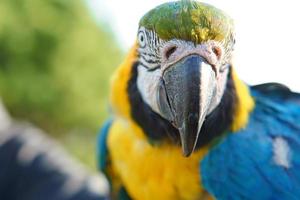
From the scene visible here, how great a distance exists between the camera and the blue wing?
141 centimetres

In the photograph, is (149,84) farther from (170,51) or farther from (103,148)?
(103,148)

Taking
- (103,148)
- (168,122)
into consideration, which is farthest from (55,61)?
(168,122)

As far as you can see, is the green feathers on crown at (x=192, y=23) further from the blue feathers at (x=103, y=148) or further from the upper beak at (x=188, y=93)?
the blue feathers at (x=103, y=148)

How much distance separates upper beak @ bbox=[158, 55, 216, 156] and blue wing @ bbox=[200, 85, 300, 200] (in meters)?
0.28

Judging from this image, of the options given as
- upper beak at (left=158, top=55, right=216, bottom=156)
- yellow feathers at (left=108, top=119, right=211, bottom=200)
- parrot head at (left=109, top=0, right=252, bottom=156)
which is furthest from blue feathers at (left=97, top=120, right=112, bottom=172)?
upper beak at (left=158, top=55, right=216, bottom=156)

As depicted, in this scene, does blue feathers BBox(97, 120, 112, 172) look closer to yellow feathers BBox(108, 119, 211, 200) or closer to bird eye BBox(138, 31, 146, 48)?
yellow feathers BBox(108, 119, 211, 200)

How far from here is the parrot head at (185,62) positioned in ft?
3.64

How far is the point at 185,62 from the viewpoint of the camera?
1141 millimetres

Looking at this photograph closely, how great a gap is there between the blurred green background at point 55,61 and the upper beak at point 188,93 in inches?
254

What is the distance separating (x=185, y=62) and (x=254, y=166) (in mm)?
417

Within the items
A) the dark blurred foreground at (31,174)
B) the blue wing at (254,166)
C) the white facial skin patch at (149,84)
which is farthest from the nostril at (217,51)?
the dark blurred foreground at (31,174)

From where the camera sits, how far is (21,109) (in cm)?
830

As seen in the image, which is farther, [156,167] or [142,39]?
[156,167]

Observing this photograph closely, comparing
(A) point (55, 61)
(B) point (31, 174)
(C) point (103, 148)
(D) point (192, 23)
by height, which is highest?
(D) point (192, 23)
